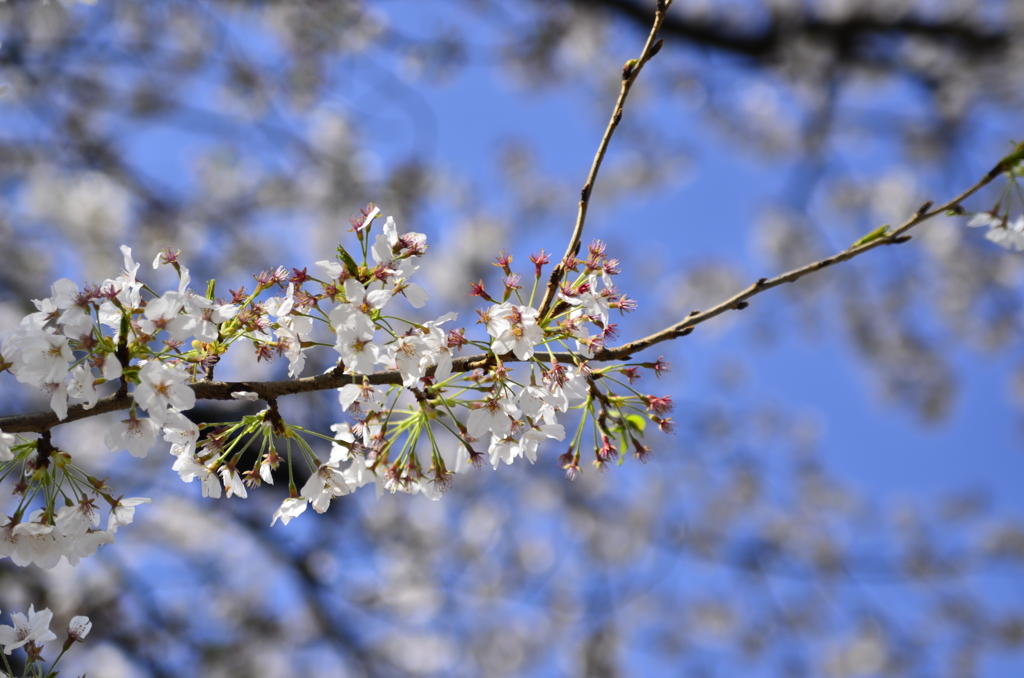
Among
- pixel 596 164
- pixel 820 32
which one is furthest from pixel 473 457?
pixel 820 32

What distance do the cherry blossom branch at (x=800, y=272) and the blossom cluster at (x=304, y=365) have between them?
8 cm

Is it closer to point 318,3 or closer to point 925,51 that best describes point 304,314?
point 318,3

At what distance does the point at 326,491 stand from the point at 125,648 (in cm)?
425

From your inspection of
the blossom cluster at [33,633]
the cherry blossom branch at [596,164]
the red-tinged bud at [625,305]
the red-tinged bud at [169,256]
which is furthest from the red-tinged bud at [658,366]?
the blossom cluster at [33,633]

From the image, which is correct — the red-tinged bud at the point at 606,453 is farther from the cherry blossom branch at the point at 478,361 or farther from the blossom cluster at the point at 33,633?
the blossom cluster at the point at 33,633

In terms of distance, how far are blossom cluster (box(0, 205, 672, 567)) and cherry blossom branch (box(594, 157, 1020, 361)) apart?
0.08m

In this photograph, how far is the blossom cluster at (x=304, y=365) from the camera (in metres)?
1.28

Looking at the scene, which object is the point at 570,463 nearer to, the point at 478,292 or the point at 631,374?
the point at 631,374

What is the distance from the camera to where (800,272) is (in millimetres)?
1340

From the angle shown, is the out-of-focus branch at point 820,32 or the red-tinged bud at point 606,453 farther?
the out-of-focus branch at point 820,32

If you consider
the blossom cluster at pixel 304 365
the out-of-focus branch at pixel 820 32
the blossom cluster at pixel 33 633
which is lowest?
the blossom cluster at pixel 33 633

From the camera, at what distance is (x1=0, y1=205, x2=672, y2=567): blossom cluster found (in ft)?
4.19

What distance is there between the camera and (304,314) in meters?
1.40

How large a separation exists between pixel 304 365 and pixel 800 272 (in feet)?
3.52
